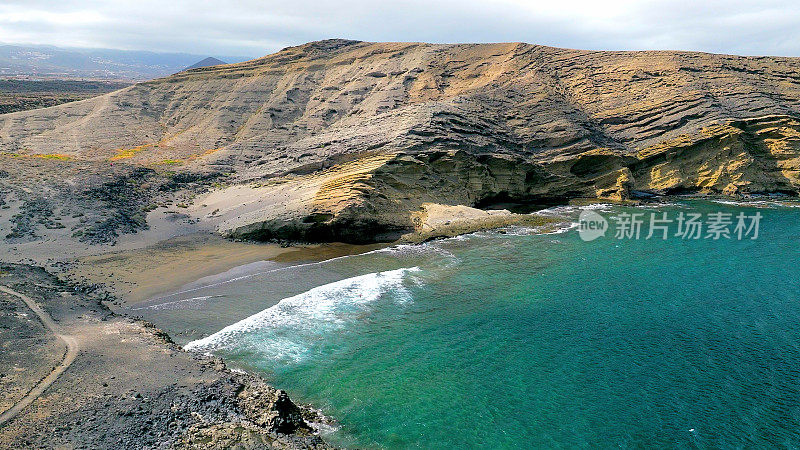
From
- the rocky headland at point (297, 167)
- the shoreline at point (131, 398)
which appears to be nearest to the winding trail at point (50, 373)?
the shoreline at point (131, 398)

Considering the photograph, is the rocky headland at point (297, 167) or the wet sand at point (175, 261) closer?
the rocky headland at point (297, 167)

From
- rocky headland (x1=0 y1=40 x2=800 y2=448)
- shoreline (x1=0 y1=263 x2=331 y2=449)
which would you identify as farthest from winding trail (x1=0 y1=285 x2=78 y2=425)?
rocky headland (x1=0 y1=40 x2=800 y2=448)

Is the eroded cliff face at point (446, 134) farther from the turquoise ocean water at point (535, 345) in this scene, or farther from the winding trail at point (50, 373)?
the winding trail at point (50, 373)

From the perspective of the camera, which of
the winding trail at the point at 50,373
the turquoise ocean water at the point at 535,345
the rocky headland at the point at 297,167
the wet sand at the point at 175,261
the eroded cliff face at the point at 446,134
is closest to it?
the winding trail at the point at 50,373

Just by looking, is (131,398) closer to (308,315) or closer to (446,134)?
(308,315)

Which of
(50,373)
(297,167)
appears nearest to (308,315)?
(50,373)
